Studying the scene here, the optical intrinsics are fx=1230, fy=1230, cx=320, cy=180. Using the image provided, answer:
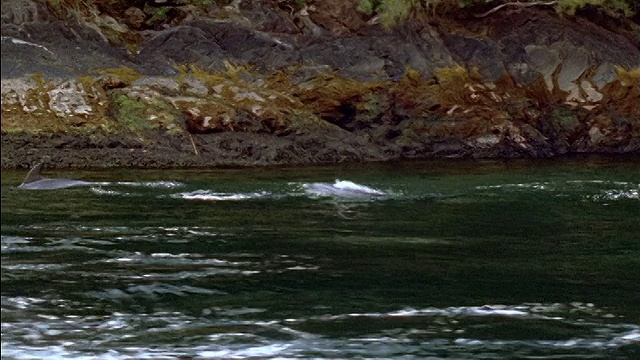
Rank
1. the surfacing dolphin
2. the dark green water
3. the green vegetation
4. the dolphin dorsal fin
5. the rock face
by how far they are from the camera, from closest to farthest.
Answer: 1. the dark green water
2. the surfacing dolphin
3. the dolphin dorsal fin
4. the rock face
5. the green vegetation

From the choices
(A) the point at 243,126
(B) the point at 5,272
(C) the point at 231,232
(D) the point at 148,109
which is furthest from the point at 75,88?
(B) the point at 5,272

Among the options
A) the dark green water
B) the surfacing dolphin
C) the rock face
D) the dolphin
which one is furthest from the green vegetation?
the surfacing dolphin

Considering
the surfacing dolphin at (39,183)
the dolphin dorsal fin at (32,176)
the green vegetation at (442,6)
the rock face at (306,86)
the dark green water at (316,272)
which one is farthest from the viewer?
the green vegetation at (442,6)

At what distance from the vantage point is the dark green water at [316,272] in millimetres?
7871

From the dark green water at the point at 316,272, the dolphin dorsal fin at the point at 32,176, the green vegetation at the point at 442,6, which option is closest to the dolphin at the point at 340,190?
the dark green water at the point at 316,272

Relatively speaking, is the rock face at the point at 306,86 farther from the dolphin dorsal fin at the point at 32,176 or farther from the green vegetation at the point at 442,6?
the dolphin dorsal fin at the point at 32,176

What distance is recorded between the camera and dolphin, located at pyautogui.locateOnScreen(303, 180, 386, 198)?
18.6 metres

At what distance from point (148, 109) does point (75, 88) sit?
1606 millimetres

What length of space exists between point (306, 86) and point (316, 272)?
56.3 ft

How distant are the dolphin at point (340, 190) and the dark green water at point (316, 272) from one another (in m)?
0.30

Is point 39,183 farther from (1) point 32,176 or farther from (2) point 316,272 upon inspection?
(2) point 316,272

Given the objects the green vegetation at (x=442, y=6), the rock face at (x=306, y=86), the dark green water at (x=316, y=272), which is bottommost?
the dark green water at (x=316, y=272)

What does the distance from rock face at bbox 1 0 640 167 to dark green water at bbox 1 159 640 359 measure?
503cm

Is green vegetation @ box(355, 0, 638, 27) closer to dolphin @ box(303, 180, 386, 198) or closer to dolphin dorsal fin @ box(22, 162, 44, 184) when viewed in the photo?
dolphin @ box(303, 180, 386, 198)
